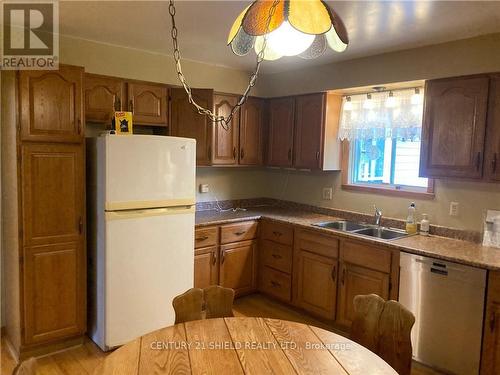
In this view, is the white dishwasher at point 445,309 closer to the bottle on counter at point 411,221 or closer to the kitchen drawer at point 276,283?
the bottle on counter at point 411,221

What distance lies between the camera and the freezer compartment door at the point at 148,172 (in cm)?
Result: 265

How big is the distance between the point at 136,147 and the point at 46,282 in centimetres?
113

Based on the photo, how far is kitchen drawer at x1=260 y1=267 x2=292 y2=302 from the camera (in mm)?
3608

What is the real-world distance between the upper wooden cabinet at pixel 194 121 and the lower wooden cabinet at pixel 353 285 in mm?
1616

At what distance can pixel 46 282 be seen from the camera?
2699 millimetres

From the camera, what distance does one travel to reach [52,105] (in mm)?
2631

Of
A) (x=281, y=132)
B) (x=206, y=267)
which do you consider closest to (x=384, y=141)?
(x=281, y=132)

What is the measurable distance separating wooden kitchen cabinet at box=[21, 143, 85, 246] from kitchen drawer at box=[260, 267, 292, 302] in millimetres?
1792

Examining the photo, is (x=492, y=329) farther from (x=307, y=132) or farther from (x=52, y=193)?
(x=52, y=193)

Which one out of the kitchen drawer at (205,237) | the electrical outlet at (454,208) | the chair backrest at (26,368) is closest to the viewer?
the chair backrest at (26,368)

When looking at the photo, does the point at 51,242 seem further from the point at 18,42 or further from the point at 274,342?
the point at 274,342

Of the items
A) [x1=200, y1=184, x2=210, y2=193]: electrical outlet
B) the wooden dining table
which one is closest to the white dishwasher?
the wooden dining table

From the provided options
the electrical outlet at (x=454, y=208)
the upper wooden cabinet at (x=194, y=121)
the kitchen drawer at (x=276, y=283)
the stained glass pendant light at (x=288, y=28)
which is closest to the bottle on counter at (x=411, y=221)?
the electrical outlet at (x=454, y=208)

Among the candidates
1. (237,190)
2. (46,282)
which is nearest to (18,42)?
(46,282)
